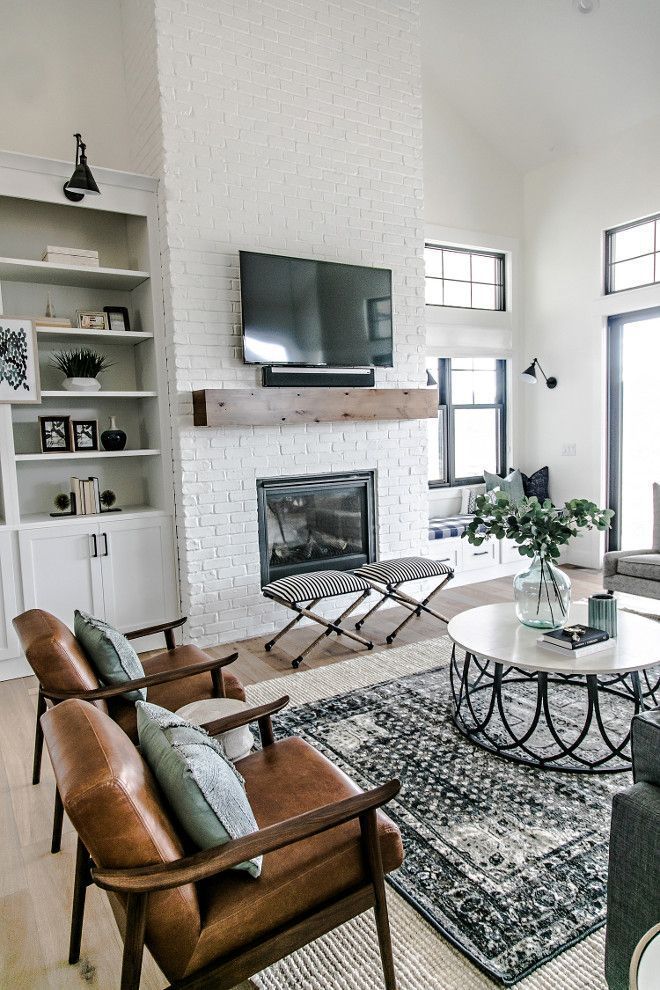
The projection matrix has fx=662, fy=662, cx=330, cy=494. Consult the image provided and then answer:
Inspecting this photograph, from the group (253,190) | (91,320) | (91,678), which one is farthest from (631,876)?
(253,190)

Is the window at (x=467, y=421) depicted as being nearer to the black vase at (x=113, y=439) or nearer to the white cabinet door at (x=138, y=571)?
the white cabinet door at (x=138, y=571)

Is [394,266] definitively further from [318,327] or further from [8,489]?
[8,489]

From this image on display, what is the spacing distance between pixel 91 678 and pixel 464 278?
17.3 feet

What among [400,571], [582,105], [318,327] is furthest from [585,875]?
[582,105]

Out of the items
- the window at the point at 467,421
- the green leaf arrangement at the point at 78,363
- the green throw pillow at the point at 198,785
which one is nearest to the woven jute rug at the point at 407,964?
the green throw pillow at the point at 198,785

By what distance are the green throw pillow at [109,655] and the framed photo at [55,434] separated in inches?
81.4

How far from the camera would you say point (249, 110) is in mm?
4223

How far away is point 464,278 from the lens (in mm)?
6234

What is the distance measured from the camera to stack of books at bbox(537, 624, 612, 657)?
255 centimetres

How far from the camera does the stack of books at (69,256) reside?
12.8 ft

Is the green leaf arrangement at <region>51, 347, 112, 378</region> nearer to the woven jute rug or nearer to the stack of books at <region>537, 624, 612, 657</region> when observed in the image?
the stack of books at <region>537, 624, 612, 657</region>

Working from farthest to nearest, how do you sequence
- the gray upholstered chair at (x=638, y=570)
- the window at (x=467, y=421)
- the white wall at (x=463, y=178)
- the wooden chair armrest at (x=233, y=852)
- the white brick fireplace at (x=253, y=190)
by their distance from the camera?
the window at (x=467, y=421), the white wall at (x=463, y=178), the gray upholstered chair at (x=638, y=570), the white brick fireplace at (x=253, y=190), the wooden chair armrest at (x=233, y=852)

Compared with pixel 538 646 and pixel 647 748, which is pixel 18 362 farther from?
pixel 647 748

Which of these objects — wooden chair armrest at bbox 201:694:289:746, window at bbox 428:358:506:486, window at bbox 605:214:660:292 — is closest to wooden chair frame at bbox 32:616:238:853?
wooden chair armrest at bbox 201:694:289:746
